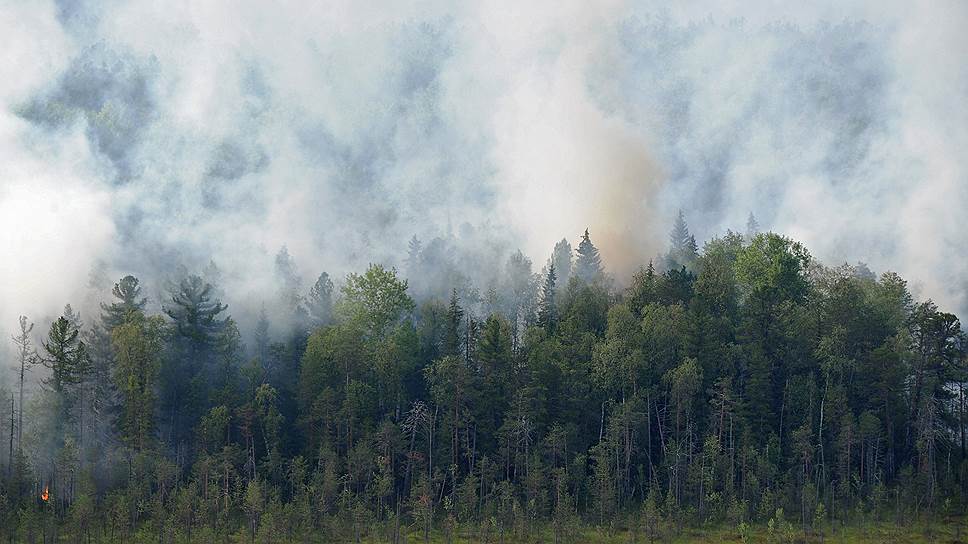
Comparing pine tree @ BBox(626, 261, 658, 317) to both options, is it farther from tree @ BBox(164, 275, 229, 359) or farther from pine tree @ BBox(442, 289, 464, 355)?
tree @ BBox(164, 275, 229, 359)

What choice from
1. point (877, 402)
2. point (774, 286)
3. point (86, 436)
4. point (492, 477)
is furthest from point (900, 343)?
point (86, 436)

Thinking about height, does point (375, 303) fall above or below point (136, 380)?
above

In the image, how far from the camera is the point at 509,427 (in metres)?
128

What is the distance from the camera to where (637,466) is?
132m

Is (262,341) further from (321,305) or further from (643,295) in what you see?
(643,295)

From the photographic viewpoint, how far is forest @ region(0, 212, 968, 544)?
11981cm

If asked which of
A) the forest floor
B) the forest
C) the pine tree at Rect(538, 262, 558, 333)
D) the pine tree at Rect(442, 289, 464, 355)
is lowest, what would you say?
the forest floor

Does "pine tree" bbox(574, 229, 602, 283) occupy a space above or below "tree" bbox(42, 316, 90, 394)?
above

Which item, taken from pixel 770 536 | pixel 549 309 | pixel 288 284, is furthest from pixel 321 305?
pixel 770 536

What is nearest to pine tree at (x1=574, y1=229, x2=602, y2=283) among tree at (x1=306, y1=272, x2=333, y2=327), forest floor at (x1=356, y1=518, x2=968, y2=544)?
tree at (x1=306, y1=272, x2=333, y2=327)

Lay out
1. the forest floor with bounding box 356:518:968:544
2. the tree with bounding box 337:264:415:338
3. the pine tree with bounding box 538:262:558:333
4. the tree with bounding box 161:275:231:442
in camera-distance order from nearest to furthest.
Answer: the forest floor with bounding box 356:518:968:544
the tree with bounding box 161:275:231:442
the tree with bounding box 337:264:415:338
the pine tree with bounding box 538:262:558:333

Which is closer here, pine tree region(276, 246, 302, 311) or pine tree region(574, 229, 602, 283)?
pine tree region(276, 246, 302, 311)

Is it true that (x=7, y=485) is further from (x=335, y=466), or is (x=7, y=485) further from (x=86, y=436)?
(x=335, y=466)

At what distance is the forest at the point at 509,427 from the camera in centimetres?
11981
